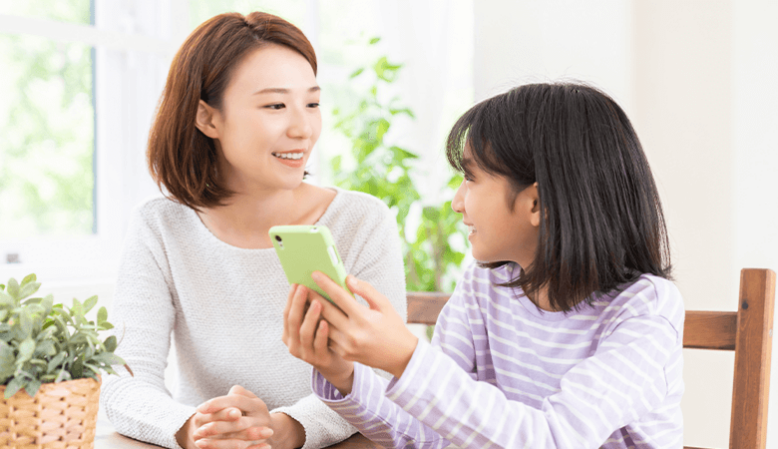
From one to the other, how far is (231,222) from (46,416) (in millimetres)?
743

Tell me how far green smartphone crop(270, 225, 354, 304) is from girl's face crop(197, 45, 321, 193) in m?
0.54

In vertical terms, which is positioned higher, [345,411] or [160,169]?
[160,169]

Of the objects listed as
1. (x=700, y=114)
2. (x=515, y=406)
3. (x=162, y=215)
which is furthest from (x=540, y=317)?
(x=700, y=114)

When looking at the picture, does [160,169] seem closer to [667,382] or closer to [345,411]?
[345,411]

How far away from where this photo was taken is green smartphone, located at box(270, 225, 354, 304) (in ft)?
2.22

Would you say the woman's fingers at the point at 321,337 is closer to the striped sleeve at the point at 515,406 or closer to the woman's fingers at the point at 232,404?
the striped sleeve at the point at 515,406

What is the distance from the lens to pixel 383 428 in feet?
3.07

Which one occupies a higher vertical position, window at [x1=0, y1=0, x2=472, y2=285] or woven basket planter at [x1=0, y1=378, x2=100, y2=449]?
window at [x1=0, y1=0, x2=472, y2=285]

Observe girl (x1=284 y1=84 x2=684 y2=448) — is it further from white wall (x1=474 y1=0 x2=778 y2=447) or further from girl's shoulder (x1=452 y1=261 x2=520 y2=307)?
white wall (x1=474 y1=0 x2=778 y2=447)

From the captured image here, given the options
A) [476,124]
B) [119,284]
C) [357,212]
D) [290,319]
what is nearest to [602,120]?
[476,124]

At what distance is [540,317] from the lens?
3.17ft

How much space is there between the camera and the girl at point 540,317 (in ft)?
2.31

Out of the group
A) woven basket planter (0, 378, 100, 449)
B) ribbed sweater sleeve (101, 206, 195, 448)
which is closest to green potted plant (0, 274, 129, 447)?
woven basket planter (0, 378, 100, 449)

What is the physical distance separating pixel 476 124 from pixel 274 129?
0.45 metres
